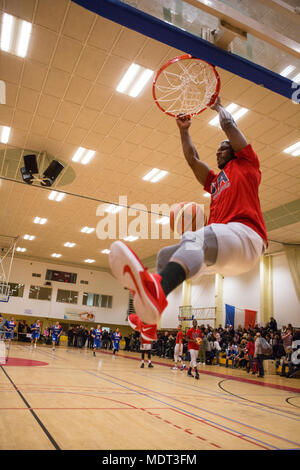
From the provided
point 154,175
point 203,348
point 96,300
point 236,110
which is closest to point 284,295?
point 203,348

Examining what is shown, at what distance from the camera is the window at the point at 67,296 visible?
27312 millimetres

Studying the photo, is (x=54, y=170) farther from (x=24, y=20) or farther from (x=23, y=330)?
(x=23, y=330)

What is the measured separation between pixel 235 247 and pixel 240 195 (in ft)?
1.54

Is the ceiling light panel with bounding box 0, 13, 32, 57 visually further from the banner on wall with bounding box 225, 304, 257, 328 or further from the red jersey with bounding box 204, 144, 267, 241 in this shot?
the banner on wall with bounding box 225, 304, 257, 328

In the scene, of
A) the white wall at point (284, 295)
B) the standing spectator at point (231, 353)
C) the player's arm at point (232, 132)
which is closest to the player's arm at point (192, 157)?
the player's arm at point (232, 132)

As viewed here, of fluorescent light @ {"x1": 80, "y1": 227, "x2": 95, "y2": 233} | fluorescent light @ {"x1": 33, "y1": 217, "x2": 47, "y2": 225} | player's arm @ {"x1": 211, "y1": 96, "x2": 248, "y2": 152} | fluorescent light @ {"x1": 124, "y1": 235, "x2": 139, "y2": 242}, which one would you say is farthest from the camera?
fluorescent light @ {"x1": 124, "y1": 235, "x2": 139, "y2": 242}

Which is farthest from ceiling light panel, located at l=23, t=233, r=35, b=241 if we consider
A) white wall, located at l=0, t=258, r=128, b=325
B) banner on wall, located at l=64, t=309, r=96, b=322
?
banner on wall, located at l=64, t=309, r=96, b=322

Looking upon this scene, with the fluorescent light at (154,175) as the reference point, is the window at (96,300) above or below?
below

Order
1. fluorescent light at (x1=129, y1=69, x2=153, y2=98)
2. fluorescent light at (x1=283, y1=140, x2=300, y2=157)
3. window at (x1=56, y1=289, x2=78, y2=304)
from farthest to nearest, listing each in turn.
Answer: window at (x1=56, y1=289, x2=78, y2=304) → fluorescent light at (x1=283, y1=140, x2=300, y2=157) → fluorescent light at (x1=129, y1=69, x2=153, y2=98)

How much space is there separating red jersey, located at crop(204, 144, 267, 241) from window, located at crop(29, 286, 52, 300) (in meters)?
25.8

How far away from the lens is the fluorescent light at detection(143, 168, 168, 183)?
12.2 m

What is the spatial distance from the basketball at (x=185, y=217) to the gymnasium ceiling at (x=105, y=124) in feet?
17.9

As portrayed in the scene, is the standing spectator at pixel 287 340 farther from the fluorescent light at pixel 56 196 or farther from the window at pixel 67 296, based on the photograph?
the window at pixel 67 296
